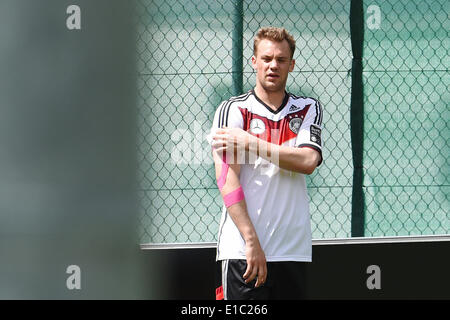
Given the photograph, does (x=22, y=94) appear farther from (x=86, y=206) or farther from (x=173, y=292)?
(x=173, y=292)

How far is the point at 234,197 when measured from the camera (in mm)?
2227

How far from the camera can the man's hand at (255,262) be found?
7.22ft

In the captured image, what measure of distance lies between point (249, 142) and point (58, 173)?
1.55 m

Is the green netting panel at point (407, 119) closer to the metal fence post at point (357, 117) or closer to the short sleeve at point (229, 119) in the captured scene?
the metal fence post at point (357, 117)

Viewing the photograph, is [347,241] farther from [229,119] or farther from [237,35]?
[229,119]

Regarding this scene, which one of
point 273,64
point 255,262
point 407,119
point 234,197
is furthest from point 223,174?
point 407,119

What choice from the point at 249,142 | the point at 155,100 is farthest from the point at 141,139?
the point at 249,142

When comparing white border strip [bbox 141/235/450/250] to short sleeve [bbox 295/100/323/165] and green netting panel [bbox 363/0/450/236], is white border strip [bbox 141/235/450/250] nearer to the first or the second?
green netting panel [bbox 363/0/450/236]

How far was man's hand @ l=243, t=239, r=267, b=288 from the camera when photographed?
220 centimetres

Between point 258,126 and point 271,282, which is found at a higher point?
point 258,126

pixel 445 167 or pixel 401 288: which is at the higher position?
pixel 445 167

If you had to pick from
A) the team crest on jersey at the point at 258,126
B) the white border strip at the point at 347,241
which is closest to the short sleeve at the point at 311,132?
the team crest on jersey at the point at 258,126

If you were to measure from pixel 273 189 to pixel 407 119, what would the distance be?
1709mm

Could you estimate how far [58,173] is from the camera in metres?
3.45
